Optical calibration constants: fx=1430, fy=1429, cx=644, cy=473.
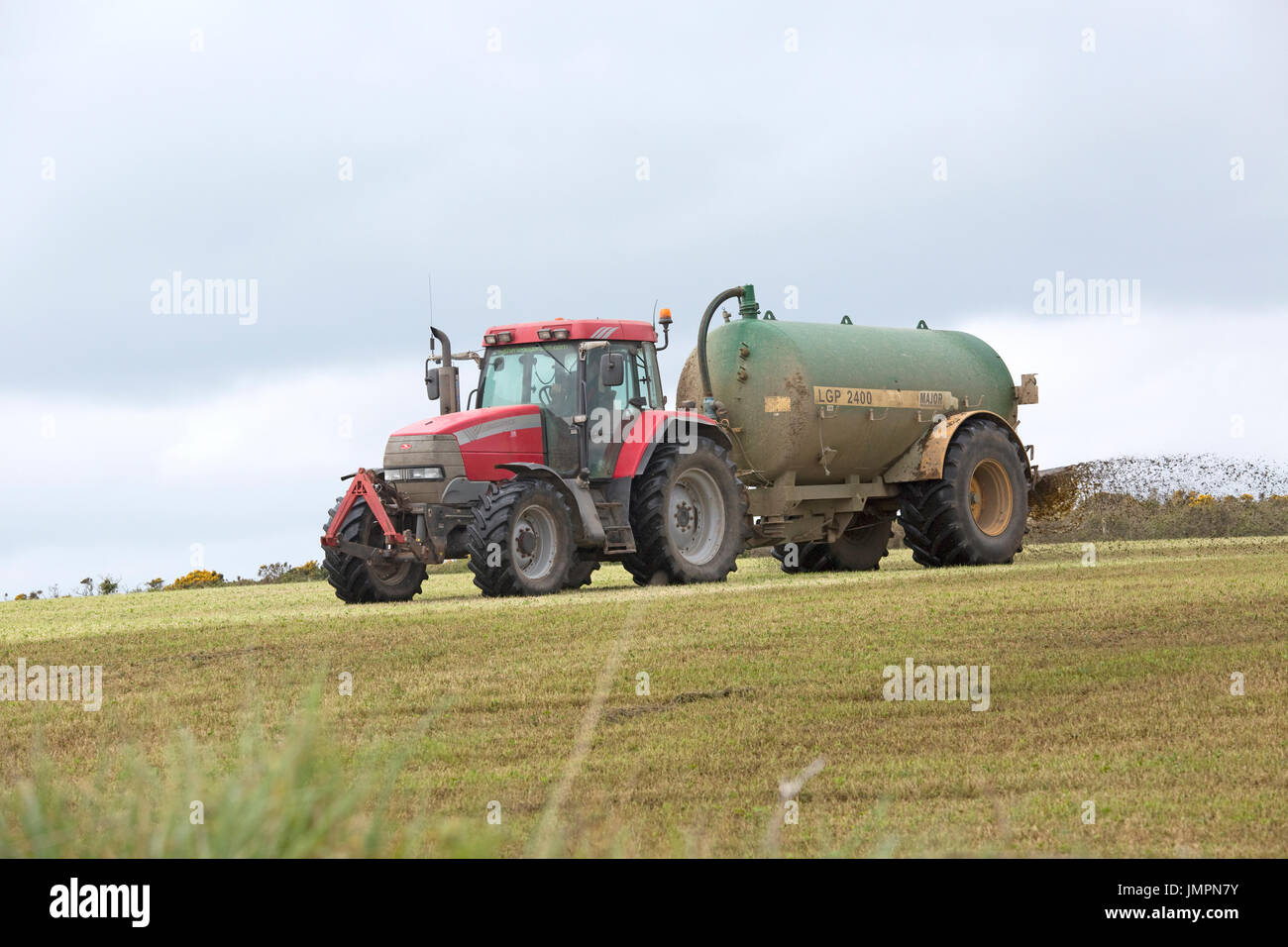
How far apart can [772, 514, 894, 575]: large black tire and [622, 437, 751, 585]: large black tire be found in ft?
9.47

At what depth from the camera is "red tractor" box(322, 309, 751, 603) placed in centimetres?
1307

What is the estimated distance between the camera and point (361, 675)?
337 inches

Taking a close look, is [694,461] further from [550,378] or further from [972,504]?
[972,504]

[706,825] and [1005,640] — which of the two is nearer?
[706,825]

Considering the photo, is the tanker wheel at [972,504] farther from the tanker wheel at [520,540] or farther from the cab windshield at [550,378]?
the tanker wheel at [520,540]

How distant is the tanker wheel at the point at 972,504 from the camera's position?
1636 centimetres

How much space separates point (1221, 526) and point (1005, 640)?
1455cm

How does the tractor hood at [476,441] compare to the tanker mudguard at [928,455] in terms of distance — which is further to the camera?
the tanker mudguard at [928,455]

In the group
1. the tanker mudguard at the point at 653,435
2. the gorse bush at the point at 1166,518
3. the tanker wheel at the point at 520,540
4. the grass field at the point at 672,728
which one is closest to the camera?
the grass field at the point at 672,728

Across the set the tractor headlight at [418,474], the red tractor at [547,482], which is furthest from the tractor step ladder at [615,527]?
the tractor headlight at [418,474]

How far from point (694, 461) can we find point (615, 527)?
3.59 feet

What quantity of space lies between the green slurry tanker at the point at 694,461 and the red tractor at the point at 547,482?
2cm
